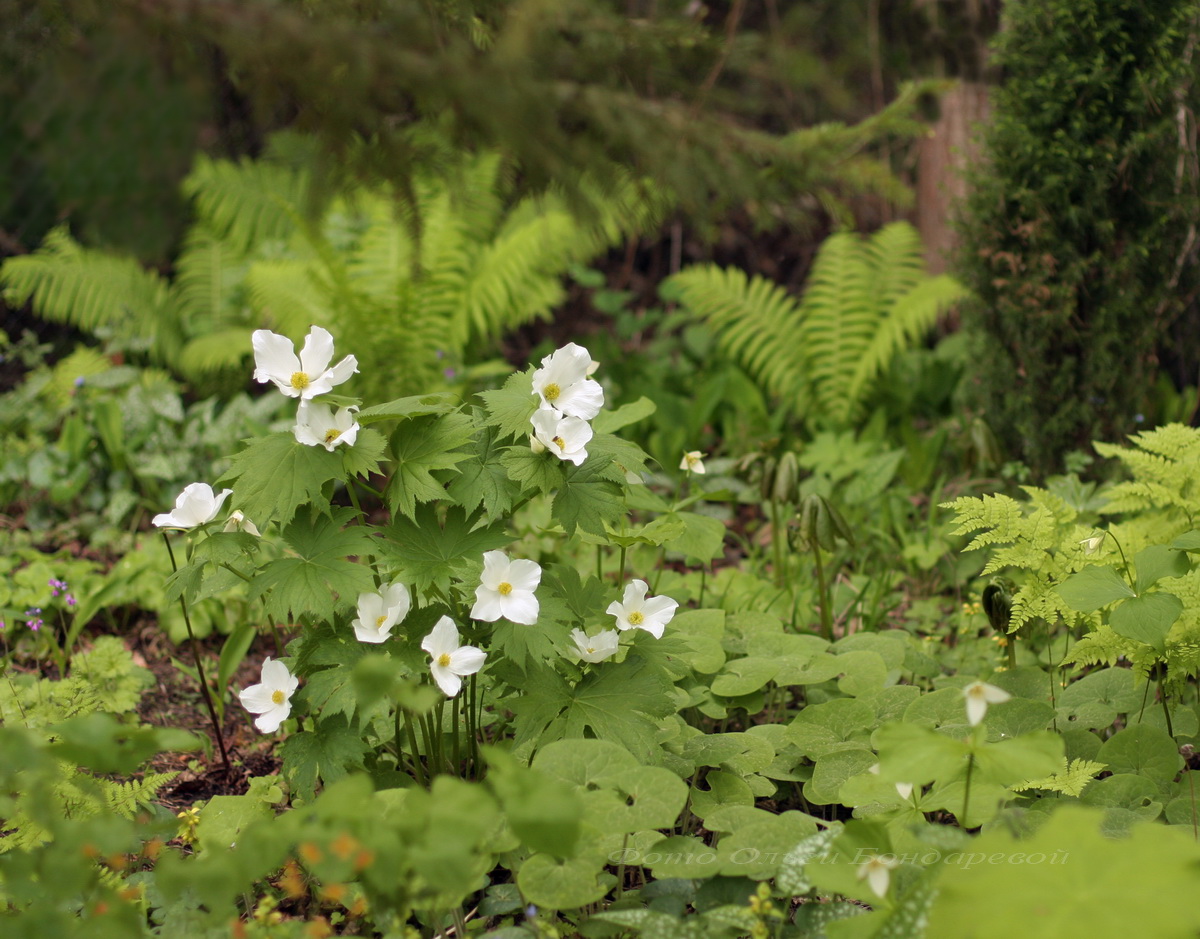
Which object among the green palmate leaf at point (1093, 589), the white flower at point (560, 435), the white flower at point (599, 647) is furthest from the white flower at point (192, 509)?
the green palmate leaf at point (1093, 589)

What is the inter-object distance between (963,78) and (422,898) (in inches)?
144

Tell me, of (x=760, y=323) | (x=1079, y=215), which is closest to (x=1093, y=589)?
(x=1079, y=215)

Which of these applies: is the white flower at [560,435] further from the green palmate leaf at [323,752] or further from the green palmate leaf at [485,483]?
the green palmate leaf at [323,752]

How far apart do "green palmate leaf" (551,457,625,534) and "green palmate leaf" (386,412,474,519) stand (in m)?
0.16

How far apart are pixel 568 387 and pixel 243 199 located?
13.0 ft

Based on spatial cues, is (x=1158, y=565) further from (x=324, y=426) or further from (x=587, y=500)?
(x=324, y=426)

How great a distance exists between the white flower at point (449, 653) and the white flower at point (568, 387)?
0.36m

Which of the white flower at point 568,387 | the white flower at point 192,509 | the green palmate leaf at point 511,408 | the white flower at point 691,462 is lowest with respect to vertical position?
the white flower at point 691,462

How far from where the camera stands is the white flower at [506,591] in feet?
4.42

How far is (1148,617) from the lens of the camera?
58.2 inches

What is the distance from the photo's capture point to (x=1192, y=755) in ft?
6.11

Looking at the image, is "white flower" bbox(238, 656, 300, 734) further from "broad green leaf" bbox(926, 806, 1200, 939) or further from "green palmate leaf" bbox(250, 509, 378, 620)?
"broad green leaf" bbox(926, 806, 1200, 939)

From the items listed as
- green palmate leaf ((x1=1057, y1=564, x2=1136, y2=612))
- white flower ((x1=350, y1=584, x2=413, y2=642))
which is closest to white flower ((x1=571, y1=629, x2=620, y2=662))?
white flower ((x1=350, y1=584, x2=413, y2=642))

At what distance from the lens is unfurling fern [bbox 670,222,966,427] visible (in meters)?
3.80
